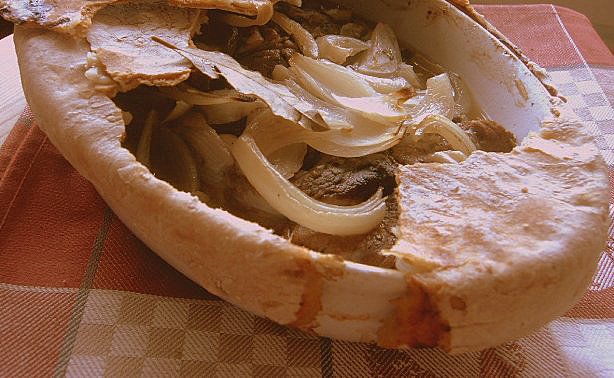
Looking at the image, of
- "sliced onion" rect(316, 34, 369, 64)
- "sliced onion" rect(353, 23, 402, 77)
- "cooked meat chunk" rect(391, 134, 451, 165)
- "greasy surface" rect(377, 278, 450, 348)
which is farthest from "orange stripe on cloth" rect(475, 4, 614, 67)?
"greasy surface" rect(377, 278, 450, 348)

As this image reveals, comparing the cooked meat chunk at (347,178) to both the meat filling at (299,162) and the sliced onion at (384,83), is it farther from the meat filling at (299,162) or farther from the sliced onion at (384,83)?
the sliced onion at (384,83)

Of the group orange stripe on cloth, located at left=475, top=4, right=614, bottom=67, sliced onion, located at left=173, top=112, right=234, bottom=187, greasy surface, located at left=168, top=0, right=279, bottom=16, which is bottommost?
orange stripe on cloth, located at left=475, top=4, right=614, bottom=67

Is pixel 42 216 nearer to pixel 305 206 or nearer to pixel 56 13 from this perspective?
pixel 56 13

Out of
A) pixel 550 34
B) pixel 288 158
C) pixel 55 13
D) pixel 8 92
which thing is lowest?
pixel 8 92

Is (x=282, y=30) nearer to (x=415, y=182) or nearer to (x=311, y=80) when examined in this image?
(x=311, y=80)

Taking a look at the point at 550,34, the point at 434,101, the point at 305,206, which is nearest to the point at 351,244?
the point at 305,206

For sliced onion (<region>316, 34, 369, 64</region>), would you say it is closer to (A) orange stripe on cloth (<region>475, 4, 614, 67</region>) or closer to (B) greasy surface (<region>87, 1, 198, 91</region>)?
(B) greasy surface (<region>87, 1, 198, 91</region>)

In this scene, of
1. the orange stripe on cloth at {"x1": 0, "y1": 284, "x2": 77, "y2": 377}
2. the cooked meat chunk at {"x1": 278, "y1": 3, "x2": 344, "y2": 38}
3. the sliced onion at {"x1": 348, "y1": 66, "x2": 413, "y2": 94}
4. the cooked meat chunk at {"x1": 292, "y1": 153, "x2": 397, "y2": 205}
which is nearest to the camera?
the orange stripe on cloth at {"x1": 0, "y1": 284, "x2": 77, "y2": 377}
